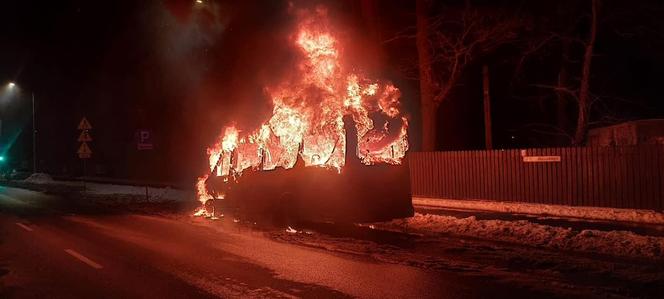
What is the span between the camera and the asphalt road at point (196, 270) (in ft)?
25.5

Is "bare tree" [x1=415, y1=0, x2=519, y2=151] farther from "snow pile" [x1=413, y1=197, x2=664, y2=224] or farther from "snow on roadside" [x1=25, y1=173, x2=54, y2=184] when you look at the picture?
"snow on roadside" [x1=25, y1=173, x2=54, y2=184]

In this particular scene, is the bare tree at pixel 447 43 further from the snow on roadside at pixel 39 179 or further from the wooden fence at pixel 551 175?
the snow on roadside at pixel 39 179

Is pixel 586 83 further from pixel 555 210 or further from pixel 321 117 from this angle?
pixel 321 117

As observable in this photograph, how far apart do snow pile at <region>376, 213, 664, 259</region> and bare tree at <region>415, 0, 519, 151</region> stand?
10.3 metres

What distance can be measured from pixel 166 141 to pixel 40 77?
20513 mm

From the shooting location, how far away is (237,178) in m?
15.7

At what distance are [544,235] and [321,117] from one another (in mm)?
5387

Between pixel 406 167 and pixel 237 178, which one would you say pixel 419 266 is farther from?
pixel 237 178

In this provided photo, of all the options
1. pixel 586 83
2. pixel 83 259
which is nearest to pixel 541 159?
pixel 586 83

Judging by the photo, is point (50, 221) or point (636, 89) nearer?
point (50, 221)

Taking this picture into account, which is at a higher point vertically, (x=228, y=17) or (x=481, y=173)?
(x=228, y=17)

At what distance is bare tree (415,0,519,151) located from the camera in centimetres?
2303

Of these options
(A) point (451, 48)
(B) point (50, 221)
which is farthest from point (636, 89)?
(B) point (50, 221)

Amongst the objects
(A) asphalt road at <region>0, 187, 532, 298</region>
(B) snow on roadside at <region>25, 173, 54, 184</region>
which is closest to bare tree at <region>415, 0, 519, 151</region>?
(A) asphalt road at <region>0, 187, 532, 298</region>
